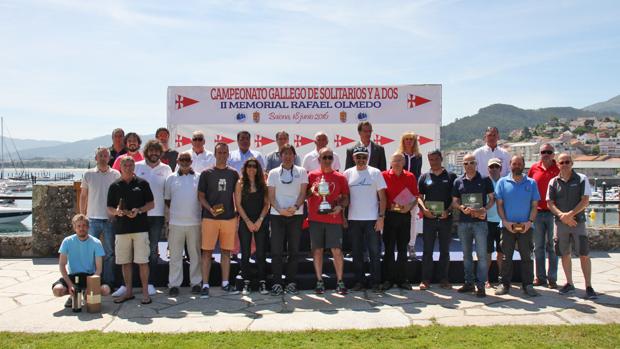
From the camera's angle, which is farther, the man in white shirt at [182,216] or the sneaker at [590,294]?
the man in white shirt at [182,216]

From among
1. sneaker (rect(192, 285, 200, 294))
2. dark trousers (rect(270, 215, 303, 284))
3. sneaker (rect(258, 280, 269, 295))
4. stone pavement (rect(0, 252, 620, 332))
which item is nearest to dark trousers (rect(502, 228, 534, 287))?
stone pavement (rect(0, 252, 620, 332))

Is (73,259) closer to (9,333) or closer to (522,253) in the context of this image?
(9,333)

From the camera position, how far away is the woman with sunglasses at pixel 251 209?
21.2 feet

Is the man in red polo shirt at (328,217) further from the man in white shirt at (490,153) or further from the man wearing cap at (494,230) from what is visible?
the man in white shirt at (490,153)

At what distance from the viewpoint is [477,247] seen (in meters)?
6.52

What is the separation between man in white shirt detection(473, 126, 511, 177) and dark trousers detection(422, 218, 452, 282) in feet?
5.18

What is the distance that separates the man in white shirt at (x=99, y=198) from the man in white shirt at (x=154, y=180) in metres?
0.37

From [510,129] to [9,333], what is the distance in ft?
684

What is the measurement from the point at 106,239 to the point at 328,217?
2865mm

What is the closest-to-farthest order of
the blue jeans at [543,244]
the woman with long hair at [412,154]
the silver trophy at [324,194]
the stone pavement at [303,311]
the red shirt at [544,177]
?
the stone pavement at [303,311] < the silver trophy at [324,194] < the blue jeans at [543,244] < the red shirt at [544,177] < the woman with long hair at [412,154]

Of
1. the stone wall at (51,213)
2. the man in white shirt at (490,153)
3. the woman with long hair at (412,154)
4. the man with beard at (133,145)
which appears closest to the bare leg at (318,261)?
the woman with long hair at (412,154)

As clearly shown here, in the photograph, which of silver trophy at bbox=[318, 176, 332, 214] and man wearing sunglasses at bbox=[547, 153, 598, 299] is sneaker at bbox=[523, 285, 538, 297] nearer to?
man wearing sunglasses at bbox=[547, 153, 598, 299]

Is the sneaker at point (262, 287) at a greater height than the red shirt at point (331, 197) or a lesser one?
lesser

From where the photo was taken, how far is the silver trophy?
20.5 feet
